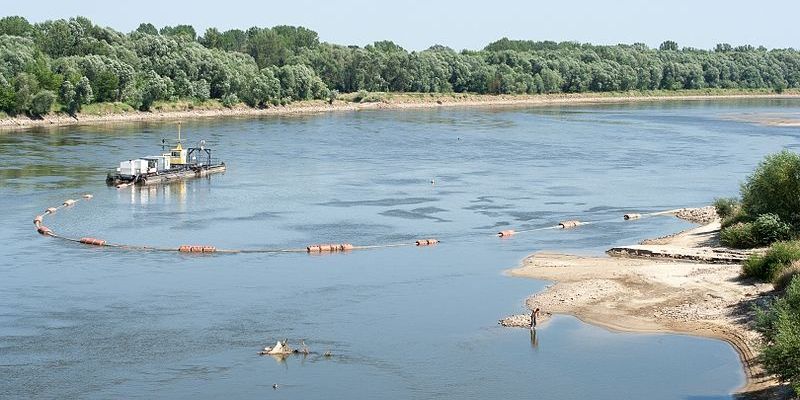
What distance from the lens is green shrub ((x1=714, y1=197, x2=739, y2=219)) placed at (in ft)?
186

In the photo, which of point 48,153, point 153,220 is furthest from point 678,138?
point 153,220

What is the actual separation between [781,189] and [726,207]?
240 inches

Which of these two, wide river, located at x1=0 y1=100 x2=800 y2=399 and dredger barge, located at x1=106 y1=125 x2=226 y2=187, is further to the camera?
dredger barge, located at x1=106 y1=125 x2=226 y2=187

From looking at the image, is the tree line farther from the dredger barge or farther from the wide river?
the dredger barge

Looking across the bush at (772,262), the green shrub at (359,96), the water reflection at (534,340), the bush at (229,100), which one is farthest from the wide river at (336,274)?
the green shrub at (359,96)

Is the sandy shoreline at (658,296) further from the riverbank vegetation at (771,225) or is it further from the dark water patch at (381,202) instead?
the dark water patch at (381,202)

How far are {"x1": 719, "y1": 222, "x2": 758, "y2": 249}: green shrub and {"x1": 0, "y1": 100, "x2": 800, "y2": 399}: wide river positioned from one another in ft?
18.2

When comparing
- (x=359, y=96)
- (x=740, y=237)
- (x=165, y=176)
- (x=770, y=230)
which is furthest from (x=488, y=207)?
(x=359, y=96)

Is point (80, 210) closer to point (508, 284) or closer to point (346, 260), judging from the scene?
point (346, 260)

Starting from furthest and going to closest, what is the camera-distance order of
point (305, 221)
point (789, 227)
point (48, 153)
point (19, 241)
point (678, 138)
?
1. point (678, 138)
2. point (48, 153)
3. point (305, 221)
4. point (19, 241)
5. point (789, 227)

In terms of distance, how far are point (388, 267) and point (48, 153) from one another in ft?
160

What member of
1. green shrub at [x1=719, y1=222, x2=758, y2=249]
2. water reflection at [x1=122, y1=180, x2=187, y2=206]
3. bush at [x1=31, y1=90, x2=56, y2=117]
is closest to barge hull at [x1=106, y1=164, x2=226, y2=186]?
water reflection at [x1=122, y1=180, x2=187, y2=206]

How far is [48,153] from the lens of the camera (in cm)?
9119

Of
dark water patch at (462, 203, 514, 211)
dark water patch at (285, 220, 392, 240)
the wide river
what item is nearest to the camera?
the wide river
